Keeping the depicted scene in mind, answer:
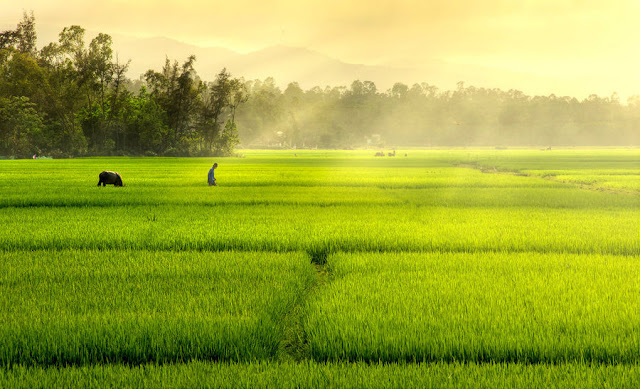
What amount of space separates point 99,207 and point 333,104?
474 ft

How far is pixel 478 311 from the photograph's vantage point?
5.28 m

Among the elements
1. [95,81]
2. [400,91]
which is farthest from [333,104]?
[95,81]

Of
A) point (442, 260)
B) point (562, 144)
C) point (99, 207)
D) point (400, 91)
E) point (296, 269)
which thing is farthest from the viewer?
point (400, 91)

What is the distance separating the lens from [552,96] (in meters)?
167

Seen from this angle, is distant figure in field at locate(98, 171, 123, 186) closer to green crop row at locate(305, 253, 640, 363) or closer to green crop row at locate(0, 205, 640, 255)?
green crop row at locate(0, 205, 640, 255)

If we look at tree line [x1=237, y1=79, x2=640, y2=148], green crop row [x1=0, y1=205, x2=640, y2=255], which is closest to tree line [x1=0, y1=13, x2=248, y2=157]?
green crop row [x1=0, y1=205, x2=640, y2=255]

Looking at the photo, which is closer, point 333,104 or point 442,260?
point 442,260

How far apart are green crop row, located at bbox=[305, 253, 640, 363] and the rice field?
22 mm

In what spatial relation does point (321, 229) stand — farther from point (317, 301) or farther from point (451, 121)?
point (451, 121)

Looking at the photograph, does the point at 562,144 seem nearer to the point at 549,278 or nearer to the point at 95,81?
the point at 95,81

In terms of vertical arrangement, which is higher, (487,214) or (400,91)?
(400,91)

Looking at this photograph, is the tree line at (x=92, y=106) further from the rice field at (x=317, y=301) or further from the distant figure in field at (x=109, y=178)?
the rice field at (x=317, y=301)

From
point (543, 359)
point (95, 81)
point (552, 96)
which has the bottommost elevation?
point (543, 359)

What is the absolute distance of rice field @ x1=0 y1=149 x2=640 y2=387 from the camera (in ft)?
13.0
